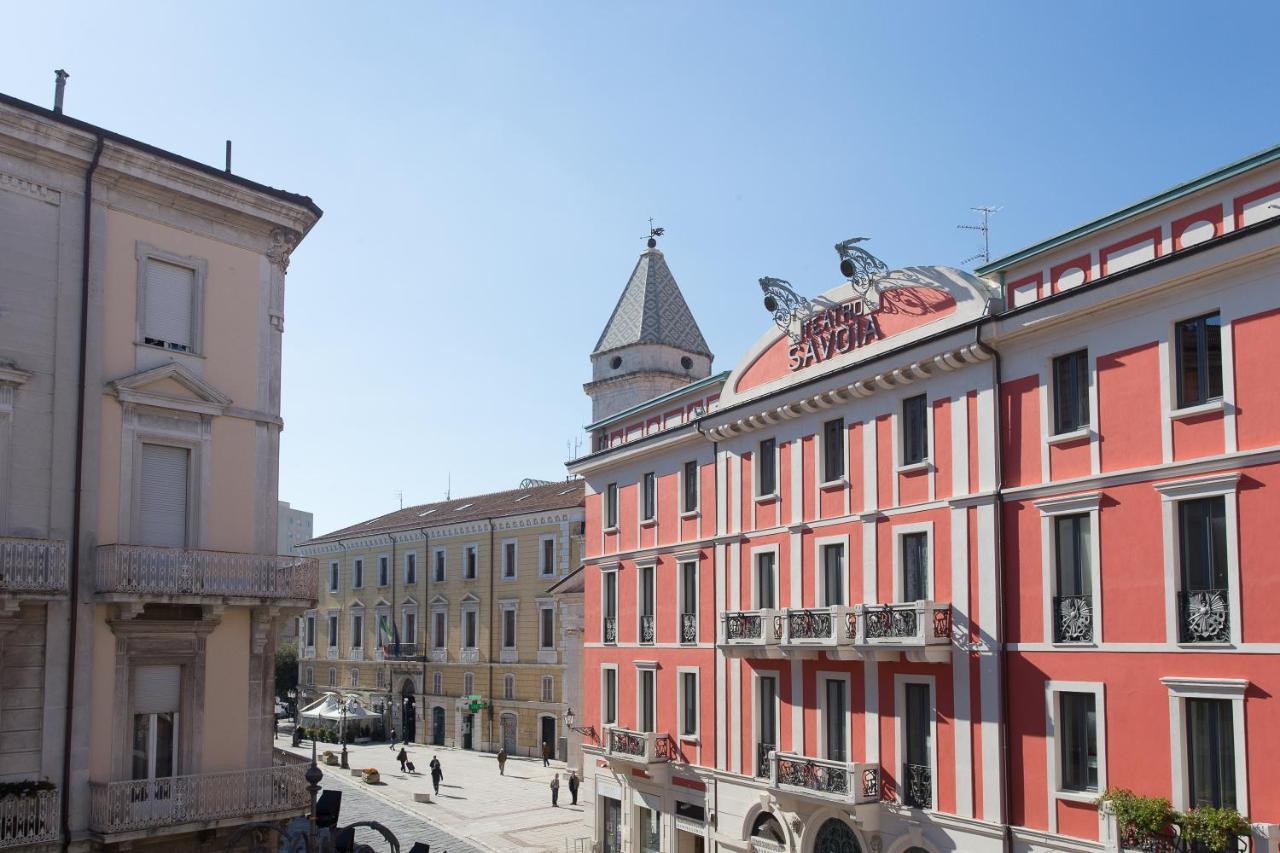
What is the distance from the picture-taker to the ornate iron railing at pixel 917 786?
73.5ft

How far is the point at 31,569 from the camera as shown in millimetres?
16844

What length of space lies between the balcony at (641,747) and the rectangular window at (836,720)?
21.8 feet

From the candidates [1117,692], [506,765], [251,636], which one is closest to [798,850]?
[1117,692]

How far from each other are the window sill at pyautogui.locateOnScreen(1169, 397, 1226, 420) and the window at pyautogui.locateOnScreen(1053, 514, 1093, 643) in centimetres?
242

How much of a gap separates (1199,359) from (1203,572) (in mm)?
3316

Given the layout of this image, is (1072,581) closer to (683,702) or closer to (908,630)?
(908,630)

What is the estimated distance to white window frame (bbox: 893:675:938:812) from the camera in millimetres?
22250

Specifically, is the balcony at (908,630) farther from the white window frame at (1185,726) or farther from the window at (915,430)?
the white window frame at (1185,726)

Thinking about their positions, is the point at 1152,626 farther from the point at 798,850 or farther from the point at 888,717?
the point at 798,850

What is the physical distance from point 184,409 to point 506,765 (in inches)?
1463

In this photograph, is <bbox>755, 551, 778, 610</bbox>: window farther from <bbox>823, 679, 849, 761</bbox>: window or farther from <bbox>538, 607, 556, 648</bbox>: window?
<bbox>538, 607, 556, 648</bbox>: window

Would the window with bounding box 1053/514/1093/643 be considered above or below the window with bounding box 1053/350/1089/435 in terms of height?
below

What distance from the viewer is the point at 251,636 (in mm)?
19531

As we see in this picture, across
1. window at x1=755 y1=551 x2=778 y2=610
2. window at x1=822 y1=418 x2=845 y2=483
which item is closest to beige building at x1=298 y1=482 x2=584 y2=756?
window at x1=755 y1=551 x2=778 y2=610
